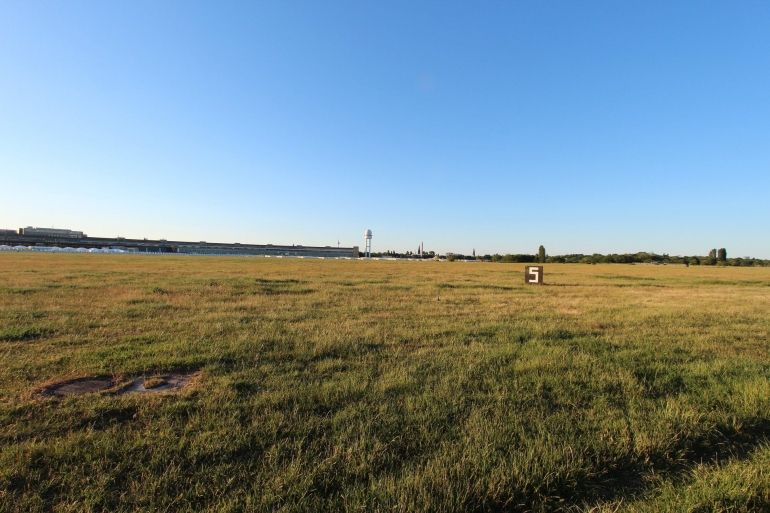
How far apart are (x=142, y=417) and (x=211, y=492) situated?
1809mm

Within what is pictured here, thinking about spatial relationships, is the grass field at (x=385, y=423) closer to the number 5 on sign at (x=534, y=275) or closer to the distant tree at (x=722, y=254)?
the number 5 on sign at (x=534, y=275)

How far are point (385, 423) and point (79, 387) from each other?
4381 mm

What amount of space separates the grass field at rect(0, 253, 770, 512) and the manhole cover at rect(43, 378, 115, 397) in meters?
0.24

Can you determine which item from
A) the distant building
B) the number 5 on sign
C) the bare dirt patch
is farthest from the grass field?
the distant building

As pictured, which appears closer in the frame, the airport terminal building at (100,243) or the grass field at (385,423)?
the grass field at (385,423)

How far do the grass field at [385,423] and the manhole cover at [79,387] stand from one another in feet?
0.78

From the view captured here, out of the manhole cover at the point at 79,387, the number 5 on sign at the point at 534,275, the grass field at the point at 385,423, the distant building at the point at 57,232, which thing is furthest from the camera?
the distant building at the point at 57,232

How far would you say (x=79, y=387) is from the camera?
4.90 m

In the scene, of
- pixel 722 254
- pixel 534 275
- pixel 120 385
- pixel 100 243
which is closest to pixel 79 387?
pixel 120 385

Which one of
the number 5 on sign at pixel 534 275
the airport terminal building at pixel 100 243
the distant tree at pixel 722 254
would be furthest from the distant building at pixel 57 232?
the distant tree at pixel 722 254

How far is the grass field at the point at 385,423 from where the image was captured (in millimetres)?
2871

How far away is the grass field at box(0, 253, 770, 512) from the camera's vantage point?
113 inches

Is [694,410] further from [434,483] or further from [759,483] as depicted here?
[434,483]

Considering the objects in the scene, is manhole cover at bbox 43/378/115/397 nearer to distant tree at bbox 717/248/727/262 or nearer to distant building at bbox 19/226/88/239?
distant tree at bbox 717/248/727/262
